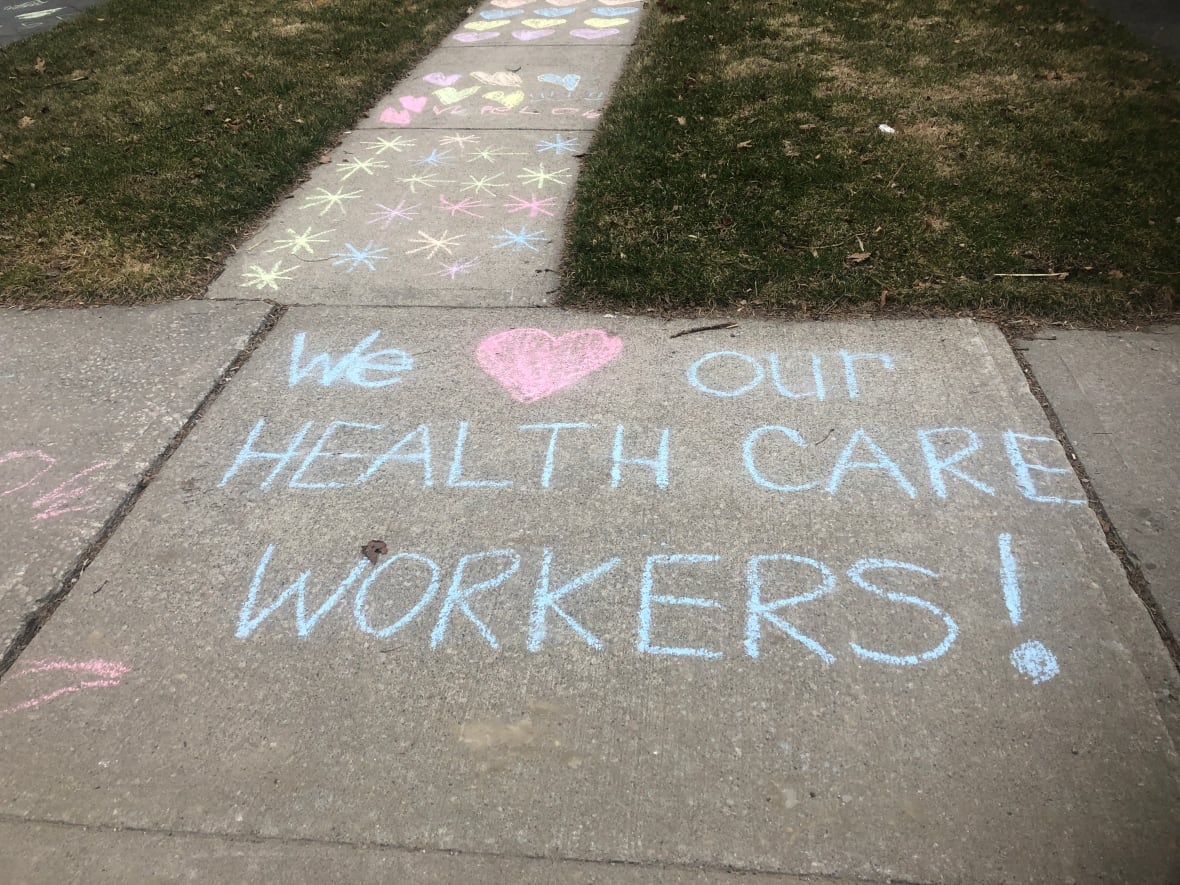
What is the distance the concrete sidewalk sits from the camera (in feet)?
5.73

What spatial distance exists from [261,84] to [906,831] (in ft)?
20.4

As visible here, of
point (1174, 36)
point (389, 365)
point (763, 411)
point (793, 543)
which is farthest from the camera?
point (1174, 36)

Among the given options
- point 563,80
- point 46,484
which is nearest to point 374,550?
point 46,484

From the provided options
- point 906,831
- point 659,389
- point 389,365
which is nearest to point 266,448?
point 389,365

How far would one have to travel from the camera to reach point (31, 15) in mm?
7789

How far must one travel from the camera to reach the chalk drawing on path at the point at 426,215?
3.70 metres

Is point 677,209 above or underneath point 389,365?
above

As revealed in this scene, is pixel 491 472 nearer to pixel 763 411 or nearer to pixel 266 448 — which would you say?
pixel 266 448

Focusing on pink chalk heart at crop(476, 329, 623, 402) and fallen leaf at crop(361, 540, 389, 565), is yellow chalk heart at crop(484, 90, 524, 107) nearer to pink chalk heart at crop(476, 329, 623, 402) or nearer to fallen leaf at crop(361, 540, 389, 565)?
pink chalk heart at crop(476, 329, 623, 402)

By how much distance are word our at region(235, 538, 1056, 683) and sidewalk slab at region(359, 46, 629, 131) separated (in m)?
3.65

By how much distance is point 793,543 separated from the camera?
7.66 feet

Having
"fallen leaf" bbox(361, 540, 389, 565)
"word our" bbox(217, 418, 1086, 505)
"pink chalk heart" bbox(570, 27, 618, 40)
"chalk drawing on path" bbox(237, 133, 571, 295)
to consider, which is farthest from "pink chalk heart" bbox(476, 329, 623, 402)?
"pink chalk heart" bbox(570, 27, 618, 40)

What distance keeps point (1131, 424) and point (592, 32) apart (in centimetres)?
563

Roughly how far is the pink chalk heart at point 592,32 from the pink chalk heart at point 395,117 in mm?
2120
